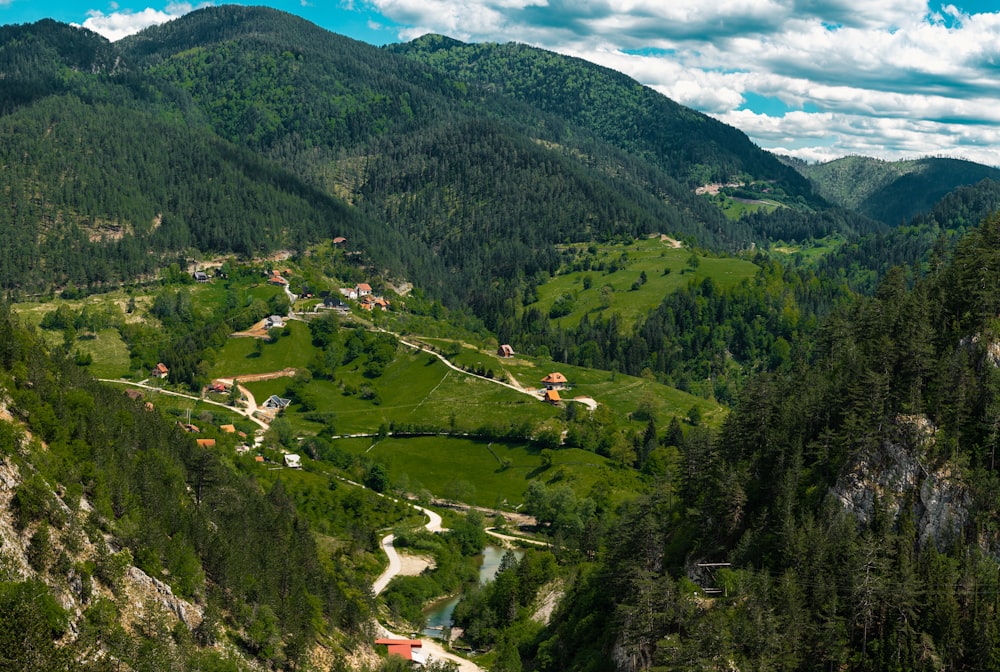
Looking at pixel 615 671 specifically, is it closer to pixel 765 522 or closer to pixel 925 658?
pixel 765 522

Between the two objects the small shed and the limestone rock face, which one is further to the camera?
the small shed

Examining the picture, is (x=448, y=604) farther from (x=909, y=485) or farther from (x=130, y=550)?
(x=909, y=485)

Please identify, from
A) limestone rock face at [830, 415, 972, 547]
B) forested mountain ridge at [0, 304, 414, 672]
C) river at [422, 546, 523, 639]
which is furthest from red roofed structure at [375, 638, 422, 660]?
limestone rock face at [830, 415, 972, 547]

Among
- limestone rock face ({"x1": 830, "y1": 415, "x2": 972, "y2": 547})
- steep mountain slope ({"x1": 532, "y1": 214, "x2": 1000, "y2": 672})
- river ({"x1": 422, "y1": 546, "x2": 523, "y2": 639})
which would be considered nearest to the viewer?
steep mountain slope ({"x1": 532, "y1": 214, "x2": 1000, "y2": 672})

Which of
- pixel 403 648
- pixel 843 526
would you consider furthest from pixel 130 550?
pixel 843 526

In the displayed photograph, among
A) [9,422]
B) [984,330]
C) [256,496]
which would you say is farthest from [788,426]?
[9,422]

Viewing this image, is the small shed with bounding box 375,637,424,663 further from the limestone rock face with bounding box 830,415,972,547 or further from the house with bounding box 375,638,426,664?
the limestone rock face with bounding box 830,415,972,547

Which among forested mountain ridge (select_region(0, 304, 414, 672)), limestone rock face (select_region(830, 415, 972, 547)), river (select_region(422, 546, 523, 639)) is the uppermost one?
limestone rock face (select_region(830, 415, 972, 547))
